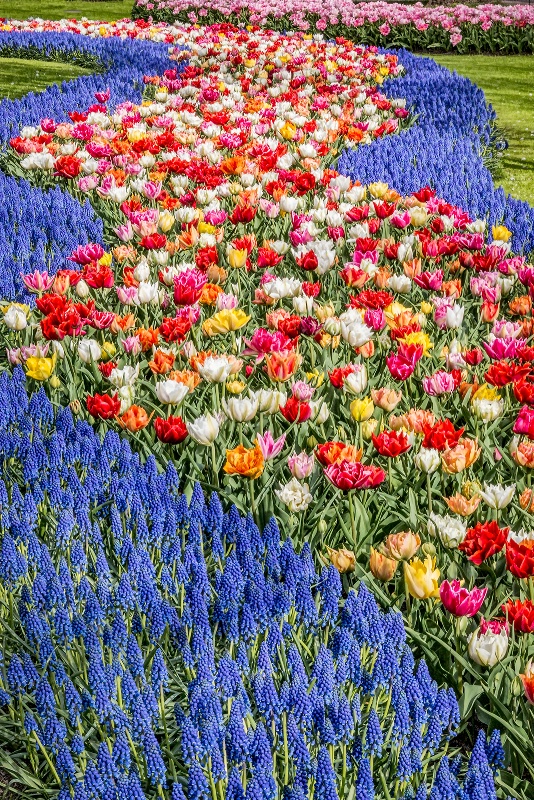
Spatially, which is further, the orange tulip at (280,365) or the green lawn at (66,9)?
the green lawn at (66,9)

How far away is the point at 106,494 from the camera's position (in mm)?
3121

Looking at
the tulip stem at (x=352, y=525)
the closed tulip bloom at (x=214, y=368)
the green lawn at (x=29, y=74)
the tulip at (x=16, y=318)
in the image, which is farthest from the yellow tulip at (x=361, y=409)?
the green lawn at (x=29, y=74)

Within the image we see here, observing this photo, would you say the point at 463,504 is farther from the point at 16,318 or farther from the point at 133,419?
the point at 16,318

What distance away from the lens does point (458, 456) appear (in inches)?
110

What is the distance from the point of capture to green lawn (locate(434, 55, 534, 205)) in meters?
10.1

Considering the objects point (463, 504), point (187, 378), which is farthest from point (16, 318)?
point (463, 504)

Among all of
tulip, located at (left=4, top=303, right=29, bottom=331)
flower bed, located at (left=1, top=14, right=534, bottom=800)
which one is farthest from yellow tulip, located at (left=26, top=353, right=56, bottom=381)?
tulip, located at (left=4, top=303, right=29, bottom=331)

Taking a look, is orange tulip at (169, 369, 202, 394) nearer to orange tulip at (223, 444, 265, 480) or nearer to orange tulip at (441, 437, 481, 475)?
orange tulip at (223, 444, 265, 480)

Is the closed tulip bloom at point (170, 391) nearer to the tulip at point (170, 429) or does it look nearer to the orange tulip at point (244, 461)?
the tulip at point (170, 429)

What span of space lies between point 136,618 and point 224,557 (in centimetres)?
52

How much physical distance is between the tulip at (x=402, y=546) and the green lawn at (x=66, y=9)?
3306cm

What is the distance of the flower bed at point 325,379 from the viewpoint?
2.41 metres

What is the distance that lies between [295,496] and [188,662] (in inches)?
28.9

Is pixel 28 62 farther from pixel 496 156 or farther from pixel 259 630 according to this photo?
pixel 259 630
